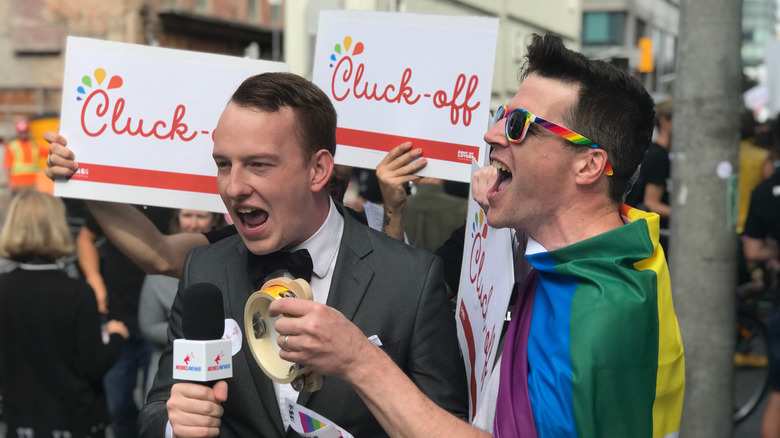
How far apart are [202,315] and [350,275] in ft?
1.84

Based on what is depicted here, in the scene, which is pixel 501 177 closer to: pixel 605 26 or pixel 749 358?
pixel 749 358

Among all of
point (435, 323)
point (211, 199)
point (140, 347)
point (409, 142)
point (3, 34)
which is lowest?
point (140, 347)

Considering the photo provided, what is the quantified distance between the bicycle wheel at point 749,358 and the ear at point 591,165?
6.40 metres

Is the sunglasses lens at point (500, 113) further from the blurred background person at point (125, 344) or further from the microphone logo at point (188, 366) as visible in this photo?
the blurred background person at point (125, 344)

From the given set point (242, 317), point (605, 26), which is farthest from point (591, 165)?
point (605, 26)

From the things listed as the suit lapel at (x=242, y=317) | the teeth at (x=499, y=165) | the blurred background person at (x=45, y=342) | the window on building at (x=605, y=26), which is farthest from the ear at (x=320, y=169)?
the window on building at (x=605, y=26)

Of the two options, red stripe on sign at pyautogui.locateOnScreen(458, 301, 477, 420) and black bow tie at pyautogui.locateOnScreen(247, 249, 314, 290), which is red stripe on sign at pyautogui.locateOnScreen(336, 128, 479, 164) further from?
black bow tie at pyautogui.locateOnScreen(247, 249, 314, 290)

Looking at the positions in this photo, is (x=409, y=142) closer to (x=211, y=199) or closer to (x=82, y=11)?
(x=211, y=199)

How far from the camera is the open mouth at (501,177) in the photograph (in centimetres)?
238

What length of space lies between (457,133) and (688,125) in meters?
2.40

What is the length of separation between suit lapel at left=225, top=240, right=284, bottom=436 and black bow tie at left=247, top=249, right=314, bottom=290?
27mm

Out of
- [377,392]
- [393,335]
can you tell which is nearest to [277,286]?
[377,392]

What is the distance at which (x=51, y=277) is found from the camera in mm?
5121

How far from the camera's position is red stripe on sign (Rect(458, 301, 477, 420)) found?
8.16ft
